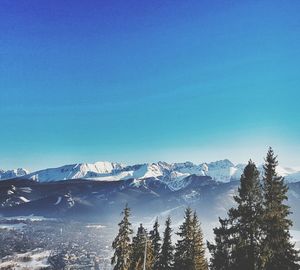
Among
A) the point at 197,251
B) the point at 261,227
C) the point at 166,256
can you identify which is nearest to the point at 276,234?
the point at 261,227

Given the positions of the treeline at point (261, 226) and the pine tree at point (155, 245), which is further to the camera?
the pine tree at point (155, 245)

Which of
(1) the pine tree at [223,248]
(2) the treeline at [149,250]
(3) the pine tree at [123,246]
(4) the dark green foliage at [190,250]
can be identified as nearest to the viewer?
(1) the pine tree at [223,248]

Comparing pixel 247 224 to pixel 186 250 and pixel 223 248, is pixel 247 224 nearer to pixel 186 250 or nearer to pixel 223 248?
pixel 223 248

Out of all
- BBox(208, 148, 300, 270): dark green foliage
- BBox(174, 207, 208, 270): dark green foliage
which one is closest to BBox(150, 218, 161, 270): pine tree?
BBox(174, 207, 208, 270): dark green foliage

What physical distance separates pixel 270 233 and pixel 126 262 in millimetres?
23487

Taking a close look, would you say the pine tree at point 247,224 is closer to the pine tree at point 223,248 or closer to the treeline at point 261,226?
the treeline at point 261,226

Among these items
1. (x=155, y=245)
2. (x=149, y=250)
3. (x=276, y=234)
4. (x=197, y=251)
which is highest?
(x=276, y=234)

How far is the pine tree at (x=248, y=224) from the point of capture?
107ft

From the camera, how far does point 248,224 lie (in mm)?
32781

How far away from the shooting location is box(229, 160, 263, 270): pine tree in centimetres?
3256

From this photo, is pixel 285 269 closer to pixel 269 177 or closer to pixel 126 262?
pixel 269 177

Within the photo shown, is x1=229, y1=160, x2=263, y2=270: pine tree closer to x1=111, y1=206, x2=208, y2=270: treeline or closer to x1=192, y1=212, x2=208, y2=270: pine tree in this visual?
x1=111, y1=206, x2=208, y2=270: treeline

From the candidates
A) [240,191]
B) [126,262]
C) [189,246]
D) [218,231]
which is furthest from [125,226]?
[240,191]

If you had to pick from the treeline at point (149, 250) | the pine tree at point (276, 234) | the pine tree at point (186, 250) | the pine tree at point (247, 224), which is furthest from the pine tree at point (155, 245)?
the pine tree at point (276, 234)
